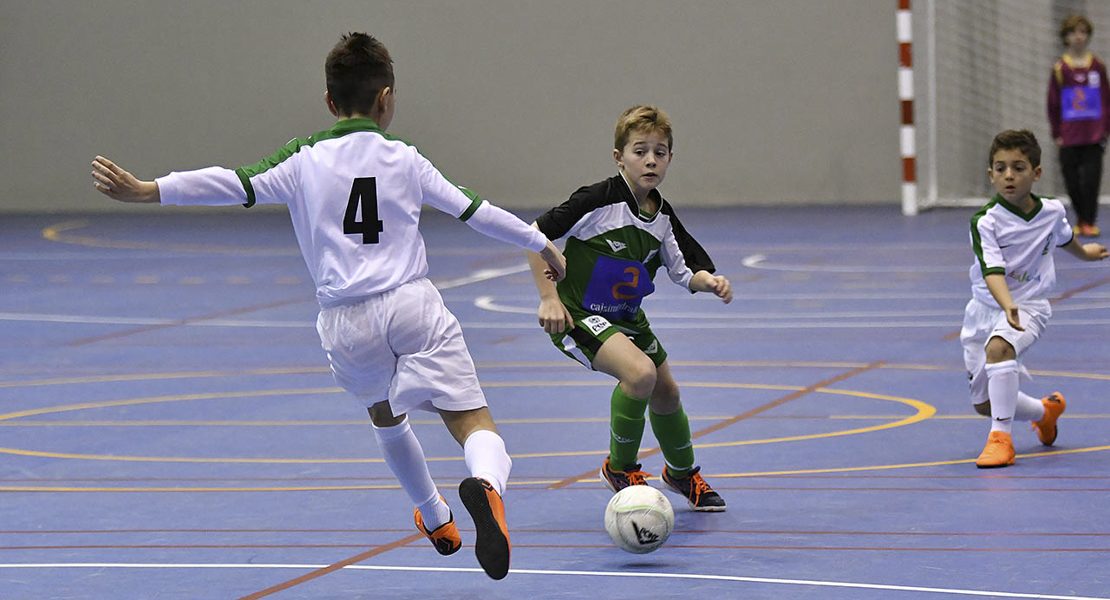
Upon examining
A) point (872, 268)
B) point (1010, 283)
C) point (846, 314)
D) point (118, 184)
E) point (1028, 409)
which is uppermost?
point (118, 184)

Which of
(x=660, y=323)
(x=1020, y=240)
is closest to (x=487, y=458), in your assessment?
(x=1020, y=240)

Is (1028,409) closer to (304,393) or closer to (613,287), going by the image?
(613,287)

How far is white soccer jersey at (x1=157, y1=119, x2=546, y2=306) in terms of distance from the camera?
13.9ft

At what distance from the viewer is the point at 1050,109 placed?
14078 millimetres

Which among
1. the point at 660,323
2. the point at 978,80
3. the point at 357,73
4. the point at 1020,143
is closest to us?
the point at 357,73

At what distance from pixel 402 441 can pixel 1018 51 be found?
1399 centimetres

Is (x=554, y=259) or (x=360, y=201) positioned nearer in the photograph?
(x=360, y=201)

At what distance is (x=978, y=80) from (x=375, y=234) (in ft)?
46.2

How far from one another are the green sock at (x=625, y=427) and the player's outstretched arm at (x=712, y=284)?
1.46 feet

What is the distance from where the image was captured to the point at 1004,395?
5.87m

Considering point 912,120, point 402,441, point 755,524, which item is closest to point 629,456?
point 755,524

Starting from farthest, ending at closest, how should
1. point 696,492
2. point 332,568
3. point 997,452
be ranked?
point 997,452
point 696,492
point 332,568

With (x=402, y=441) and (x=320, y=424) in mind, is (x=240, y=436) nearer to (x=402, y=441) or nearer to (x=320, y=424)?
(x=320, y=424)

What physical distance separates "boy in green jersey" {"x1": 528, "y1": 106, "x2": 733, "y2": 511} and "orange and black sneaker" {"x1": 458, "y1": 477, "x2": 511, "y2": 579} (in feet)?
4.02
